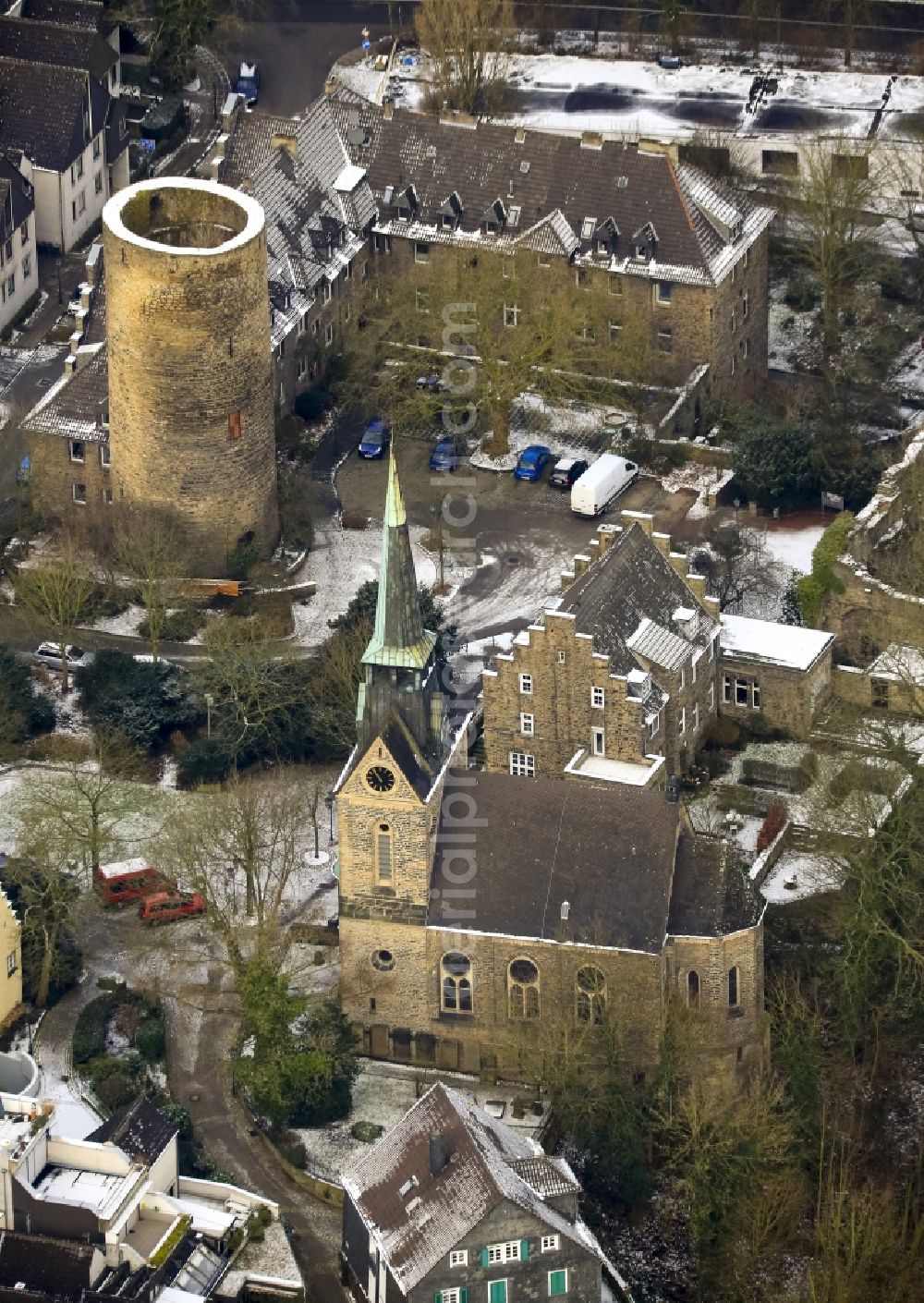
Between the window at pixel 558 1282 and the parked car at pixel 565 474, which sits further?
the parked car at pixel 565 474

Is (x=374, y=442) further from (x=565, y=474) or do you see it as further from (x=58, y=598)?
(x=58, y=598)

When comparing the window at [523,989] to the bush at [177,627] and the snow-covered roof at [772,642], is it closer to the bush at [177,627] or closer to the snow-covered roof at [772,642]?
the snow-covered roof at [772,642]

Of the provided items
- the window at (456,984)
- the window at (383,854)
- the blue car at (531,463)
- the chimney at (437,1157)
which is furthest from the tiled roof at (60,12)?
the chimney at (437,1157)

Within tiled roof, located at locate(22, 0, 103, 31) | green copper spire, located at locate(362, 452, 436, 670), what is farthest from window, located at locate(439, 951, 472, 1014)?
tiled roof, located at locate(22, 0, 103, 31)

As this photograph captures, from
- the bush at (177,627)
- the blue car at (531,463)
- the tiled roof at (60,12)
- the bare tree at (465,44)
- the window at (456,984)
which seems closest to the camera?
the window at (456,984)

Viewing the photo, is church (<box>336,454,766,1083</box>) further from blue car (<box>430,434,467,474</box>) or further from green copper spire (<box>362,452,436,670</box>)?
blue car (<box>430,434,467,474</box>)

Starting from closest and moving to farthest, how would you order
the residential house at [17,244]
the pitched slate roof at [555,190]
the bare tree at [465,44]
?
the pitched slate roof at [555,190]
the residential house at [17,244]
the bare tree at [465,44]

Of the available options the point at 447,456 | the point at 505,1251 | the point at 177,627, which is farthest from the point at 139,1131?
the point at 447,456
